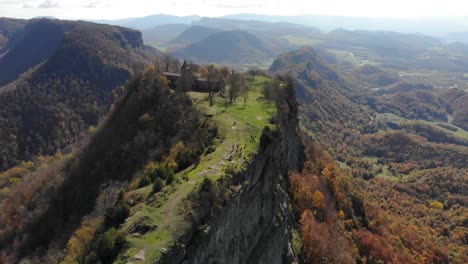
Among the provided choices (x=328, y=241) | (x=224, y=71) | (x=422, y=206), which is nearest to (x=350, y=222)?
(x=328, y=241)

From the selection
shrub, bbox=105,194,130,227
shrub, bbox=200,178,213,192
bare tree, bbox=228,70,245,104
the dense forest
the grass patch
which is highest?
bare tree, bbox=228,70,245,104

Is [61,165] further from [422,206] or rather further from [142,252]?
[422,206]

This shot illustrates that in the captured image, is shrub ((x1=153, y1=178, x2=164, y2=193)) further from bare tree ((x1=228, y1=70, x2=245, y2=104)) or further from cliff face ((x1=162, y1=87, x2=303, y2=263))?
bare tree ((x1=228, y1=70, x2=245, y2=104))

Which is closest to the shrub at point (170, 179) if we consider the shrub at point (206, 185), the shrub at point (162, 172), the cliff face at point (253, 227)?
the shrub at point (162, 172)

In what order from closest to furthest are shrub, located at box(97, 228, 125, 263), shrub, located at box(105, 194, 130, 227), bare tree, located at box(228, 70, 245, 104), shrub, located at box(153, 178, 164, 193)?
shrub, located at box(97, 228, 125, 263) < shrub, located at box(105, 194, 130, 227) < shrub, located at box(153, 178, 164, 193) < bare tree, located at box(228, 70, 245, 104)

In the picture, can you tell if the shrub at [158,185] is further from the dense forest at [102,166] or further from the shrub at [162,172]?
the dense forest at [102,166]

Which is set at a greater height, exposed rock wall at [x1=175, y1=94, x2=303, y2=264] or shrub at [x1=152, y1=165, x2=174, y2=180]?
shrub at [x1=152, y1=165, x2=174, y2=180]

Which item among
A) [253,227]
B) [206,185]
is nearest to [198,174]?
[206,185]

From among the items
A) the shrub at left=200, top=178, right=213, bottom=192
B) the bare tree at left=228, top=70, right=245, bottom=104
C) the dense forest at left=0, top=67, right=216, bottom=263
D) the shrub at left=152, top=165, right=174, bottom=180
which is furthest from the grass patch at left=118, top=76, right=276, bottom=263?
the bare tree at left=228, top=70, right=245, bottom=104

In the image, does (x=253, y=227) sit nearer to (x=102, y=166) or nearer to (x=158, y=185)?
(x=158, y=185)
